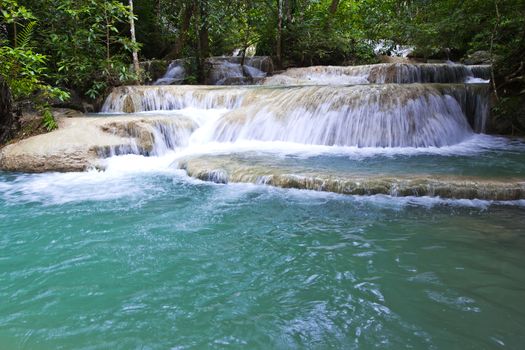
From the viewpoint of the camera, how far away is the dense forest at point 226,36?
28.9 ft

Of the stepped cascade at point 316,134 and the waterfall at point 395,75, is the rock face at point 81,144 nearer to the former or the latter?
the stepped cascade at point 316,134

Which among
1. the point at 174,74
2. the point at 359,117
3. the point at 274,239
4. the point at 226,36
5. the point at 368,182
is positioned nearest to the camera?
the point at 274,239

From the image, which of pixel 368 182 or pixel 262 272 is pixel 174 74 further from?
pixel 262 272

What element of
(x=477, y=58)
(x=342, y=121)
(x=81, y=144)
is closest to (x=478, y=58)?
(x=477, y=58)

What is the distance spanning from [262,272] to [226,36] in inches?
565

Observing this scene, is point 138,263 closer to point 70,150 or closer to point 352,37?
point 70,150

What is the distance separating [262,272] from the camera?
3.32m

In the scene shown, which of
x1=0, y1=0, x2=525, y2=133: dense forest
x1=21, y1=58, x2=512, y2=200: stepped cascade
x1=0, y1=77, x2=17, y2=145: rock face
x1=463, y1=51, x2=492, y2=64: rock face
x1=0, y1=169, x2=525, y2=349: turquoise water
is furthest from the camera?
x1=463, y1=51, x2=492, y2=64: rock face

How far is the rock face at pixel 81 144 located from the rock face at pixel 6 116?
32.7 inches

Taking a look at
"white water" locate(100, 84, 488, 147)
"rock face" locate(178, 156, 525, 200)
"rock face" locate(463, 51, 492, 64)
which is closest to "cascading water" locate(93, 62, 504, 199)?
"white water" locate(100, 84, 488, 147)

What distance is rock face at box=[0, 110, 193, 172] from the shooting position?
7102 mm

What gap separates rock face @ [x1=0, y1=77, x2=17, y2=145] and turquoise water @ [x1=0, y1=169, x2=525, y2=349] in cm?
378

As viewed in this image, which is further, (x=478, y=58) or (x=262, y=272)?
(x=478, y=58)

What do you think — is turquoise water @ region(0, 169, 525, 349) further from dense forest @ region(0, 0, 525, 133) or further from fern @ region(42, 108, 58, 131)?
dense forest @ region(0, 0, 525, 133)
